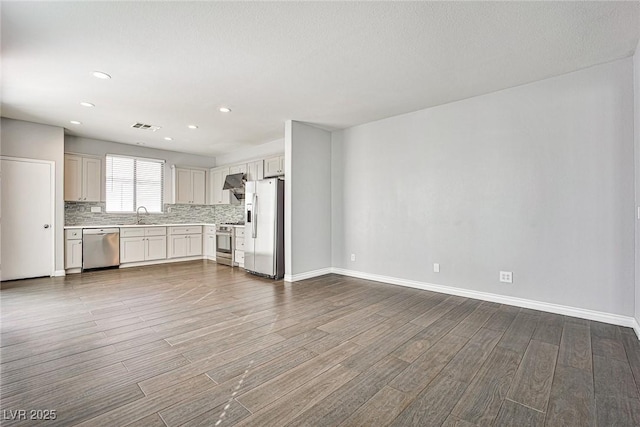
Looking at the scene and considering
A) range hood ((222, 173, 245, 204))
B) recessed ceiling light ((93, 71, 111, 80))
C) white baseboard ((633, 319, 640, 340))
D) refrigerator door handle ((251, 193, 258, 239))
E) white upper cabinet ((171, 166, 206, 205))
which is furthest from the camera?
white upper cabinet ((171, 166, 206, 205))

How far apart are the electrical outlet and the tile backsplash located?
5.87 meters

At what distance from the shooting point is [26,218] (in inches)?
201

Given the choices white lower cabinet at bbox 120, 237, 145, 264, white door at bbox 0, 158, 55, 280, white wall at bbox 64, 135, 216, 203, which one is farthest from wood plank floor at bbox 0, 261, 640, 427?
white wall at bbox 64, 135, 216, 203

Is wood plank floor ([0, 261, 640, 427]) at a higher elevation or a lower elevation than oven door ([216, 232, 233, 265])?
lower

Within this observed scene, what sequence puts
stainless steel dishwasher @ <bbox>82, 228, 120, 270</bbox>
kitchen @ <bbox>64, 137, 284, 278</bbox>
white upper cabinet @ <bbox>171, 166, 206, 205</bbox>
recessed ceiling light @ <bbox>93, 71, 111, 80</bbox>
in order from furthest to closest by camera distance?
white upper cabinet @ <bbox>171, 166, 206, 205</bbox>
kitchen @ <bbox>64, 137, 284, 278</bbox>
stainless steel dishwasher @ <bbox>82, 228, 120, 270</bbox>
recessed ceiling light @ <bbox>93, 71, 111, 80</bbox>

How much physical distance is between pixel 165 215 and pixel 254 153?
2.77m

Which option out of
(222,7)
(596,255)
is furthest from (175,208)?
(596,255)

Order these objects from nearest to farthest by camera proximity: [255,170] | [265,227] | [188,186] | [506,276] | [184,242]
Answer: [506,276], [265,227], [255,170], [184,242], [188,186]

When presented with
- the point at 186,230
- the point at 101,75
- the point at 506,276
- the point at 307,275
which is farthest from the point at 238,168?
the point at 506,276

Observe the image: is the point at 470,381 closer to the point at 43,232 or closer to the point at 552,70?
the point at 552,70

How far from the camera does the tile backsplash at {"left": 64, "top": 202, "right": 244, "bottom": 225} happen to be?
6215 millimetres

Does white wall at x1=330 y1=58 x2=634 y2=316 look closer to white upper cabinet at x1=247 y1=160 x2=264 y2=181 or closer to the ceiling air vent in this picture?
white upper cabinet at x1=247 y1=160 x2=264 y2=181

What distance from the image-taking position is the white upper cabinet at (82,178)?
591 cm

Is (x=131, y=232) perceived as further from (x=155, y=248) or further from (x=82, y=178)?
(x=82, y=178)
